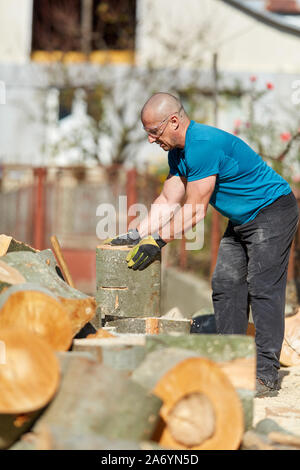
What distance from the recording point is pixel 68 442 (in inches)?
95.5

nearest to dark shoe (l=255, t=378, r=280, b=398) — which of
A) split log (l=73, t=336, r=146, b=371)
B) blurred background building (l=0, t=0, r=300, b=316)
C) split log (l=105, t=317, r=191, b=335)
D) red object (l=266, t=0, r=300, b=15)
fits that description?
split log (l=105, t=317, r=191, b=335)

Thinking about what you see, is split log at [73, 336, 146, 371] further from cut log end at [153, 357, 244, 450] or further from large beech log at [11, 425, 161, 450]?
large beech log at [11, 425, 161, 450]

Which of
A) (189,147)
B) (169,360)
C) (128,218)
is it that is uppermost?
(189,147)

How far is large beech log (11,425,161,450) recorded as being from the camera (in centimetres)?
242

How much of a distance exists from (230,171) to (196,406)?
66.8 inches

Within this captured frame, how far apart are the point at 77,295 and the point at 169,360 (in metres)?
0.88

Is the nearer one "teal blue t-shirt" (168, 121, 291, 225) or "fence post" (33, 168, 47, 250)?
"teal blue t-shirt" (168, 121, 291, 225)

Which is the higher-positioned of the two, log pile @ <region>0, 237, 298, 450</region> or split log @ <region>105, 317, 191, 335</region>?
log pile @ <region>0, 237, 298, 450</region>

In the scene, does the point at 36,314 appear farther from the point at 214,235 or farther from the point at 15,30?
the point at 15,30

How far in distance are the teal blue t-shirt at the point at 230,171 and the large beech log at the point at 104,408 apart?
1587mm

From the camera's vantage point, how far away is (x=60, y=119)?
1712cm

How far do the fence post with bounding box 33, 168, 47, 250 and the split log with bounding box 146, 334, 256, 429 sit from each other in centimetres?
785
